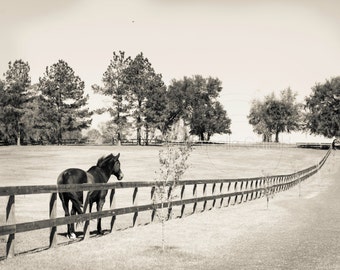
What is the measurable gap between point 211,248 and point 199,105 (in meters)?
130

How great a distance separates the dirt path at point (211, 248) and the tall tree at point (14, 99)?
277 feet

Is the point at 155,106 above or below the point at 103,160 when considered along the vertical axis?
Result: above

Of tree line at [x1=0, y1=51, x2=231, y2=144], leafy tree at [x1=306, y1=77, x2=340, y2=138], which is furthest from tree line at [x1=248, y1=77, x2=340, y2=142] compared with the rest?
tree line at [x1=0, y1=51, x2=231, y2=144]

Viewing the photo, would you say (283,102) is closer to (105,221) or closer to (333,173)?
(333,173)

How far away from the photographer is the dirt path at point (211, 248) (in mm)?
10297

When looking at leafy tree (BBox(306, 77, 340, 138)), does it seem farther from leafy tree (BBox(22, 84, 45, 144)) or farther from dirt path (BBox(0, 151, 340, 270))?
dirt path (BBox(0, 151, 340, 270))

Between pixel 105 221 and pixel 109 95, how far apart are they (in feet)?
269

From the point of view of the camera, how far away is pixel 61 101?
101 m

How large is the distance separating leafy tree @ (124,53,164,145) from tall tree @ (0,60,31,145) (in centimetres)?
1887

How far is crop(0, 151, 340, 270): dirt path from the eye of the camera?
10297 mm

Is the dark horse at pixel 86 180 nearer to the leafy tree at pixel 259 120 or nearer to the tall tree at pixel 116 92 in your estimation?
the tall tree at pixel 116 92

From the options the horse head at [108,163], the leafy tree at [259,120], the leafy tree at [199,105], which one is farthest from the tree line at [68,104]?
the horse head at [108,163]

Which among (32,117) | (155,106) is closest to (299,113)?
(155,106)

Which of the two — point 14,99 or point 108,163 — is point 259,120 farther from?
point 108,163
